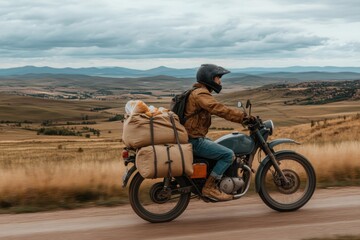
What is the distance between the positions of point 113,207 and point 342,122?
3410 cm

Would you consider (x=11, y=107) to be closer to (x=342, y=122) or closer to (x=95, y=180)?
(x=342, y=122)

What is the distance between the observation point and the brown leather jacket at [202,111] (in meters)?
6.50

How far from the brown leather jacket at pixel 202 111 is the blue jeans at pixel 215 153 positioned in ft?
0.35

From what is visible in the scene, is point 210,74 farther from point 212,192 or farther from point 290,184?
point 290,184

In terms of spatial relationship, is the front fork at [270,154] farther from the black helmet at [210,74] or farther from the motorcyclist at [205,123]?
the black helmet at [210,74]

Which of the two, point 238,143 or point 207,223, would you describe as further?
point 238,143

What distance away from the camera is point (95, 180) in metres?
9.23

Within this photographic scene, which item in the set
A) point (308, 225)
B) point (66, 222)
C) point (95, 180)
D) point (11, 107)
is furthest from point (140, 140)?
point (11, 107)

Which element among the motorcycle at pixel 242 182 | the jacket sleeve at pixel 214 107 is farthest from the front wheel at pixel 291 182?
the jacket sleeve at pixel 214 107

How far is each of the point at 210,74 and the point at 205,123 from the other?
651mm

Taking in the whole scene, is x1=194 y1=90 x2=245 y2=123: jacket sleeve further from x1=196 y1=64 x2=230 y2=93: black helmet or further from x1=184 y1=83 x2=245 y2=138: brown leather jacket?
x1=196 y1=64 x2=230 y2=93: black helmet

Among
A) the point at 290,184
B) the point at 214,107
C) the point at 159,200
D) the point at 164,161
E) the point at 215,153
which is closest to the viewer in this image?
the point at 164,161

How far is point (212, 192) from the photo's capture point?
672cm

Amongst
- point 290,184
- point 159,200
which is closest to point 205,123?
point 159,200
